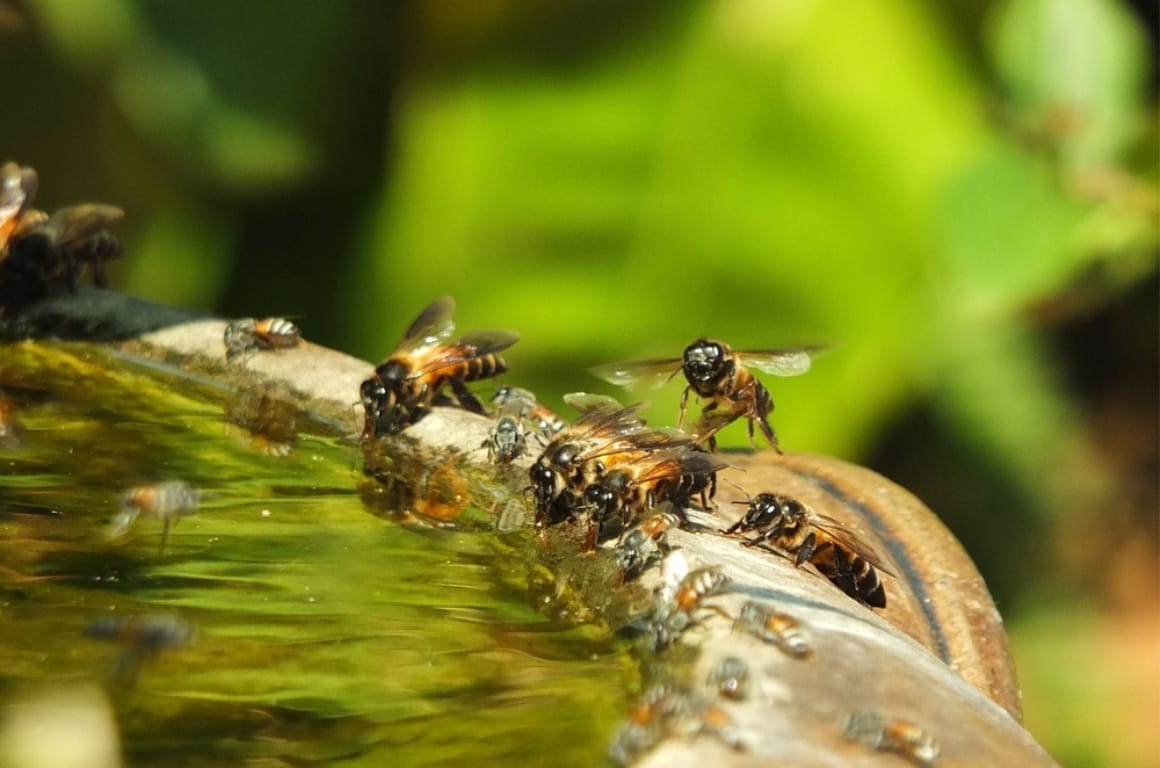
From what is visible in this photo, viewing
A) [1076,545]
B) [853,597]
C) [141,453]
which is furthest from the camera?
[1076,545]

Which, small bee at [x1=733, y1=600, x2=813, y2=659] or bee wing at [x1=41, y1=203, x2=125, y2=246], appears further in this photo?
bee wing at [x1=41, y1=203, x2=125, y2=246]

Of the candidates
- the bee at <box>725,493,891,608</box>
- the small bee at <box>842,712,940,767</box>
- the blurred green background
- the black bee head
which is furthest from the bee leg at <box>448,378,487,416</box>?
the blurred green background

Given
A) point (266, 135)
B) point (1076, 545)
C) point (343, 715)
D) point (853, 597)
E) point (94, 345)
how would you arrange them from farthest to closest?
point (1076, 545) → point (266, 135) → point (94, 345) → point (853, 597) → point (343, 715)

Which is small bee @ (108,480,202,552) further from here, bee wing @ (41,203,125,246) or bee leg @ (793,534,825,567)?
bee wing @ (41,203,125,246)

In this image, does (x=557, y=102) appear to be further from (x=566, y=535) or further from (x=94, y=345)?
(x=566, y=535)

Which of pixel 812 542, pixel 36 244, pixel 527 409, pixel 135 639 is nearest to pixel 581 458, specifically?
pixel 812 542

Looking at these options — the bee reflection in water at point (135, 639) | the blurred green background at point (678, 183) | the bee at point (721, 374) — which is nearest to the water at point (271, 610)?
the bee reflection in water at point (135, 639)

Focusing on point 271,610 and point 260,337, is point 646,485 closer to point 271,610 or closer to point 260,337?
point 271,610

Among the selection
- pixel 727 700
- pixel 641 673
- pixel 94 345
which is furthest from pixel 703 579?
pixel 94 345
